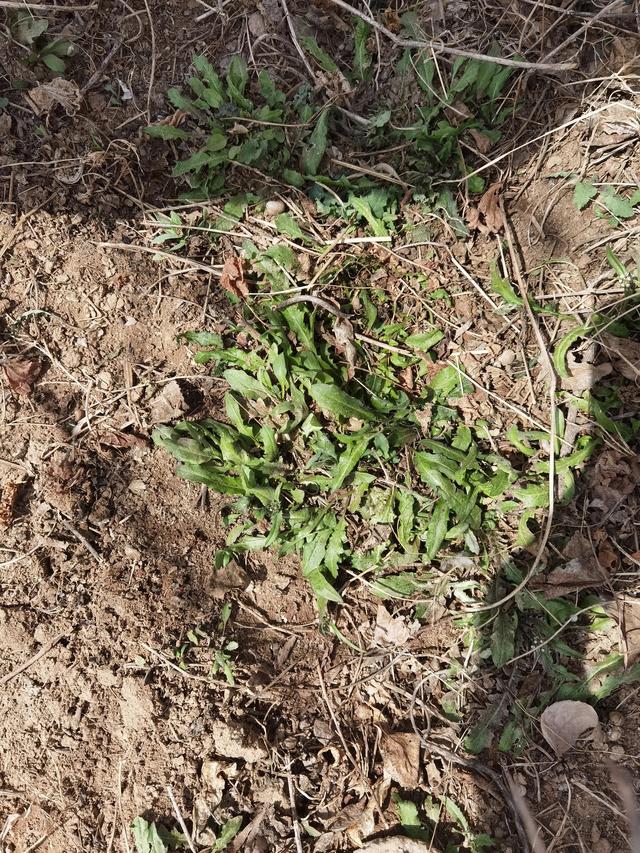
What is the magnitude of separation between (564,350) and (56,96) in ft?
9.02

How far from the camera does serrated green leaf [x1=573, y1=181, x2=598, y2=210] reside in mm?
2744

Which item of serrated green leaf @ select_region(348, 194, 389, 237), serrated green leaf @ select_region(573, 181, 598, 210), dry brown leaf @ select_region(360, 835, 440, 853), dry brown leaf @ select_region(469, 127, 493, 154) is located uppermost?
dry brown leaf @ select_region(469, 127, 493, 154)

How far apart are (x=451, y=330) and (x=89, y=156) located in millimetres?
1972

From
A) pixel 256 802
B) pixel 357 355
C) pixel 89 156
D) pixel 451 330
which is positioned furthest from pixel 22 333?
pixel 256 802

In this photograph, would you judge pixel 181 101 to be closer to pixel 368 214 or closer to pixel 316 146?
pixel 316 146

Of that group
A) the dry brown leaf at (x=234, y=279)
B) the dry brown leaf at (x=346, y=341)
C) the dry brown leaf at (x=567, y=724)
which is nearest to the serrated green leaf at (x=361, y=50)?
the dry brown leaf at (x=234, y=279)

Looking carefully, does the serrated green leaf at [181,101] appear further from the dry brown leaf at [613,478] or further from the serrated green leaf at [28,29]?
the dry brown leaf at [613,478]

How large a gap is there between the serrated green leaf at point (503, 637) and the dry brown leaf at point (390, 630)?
0.35 m

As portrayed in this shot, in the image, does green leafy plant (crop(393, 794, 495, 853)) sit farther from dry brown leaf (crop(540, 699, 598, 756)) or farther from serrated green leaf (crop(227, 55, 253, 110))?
serrated green leaf (crop(227, 55, 253, 110))

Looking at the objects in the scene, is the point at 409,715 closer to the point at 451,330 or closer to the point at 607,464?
the point at 607,464

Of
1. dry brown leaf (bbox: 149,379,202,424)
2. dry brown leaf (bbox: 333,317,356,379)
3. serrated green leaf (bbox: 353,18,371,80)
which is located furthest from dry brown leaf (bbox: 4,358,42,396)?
serrated green leaf (bbox: 353,18,371,80)

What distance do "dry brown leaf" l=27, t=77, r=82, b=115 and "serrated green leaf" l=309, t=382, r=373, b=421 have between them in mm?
1883

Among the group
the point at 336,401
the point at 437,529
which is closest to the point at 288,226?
the point at 336,401

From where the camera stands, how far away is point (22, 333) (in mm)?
2865
